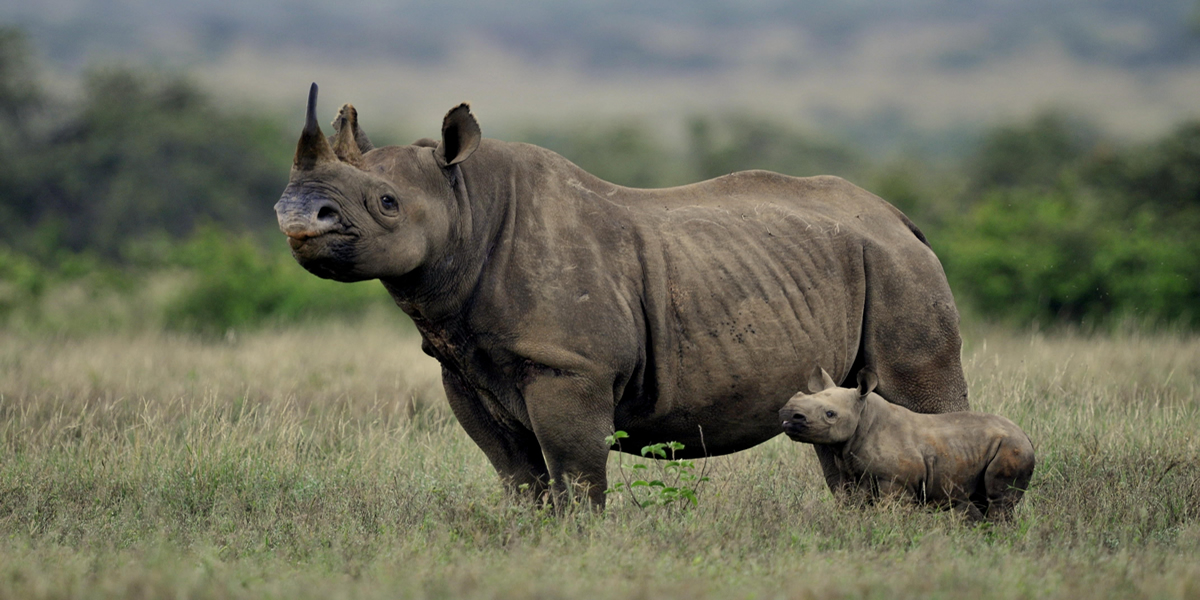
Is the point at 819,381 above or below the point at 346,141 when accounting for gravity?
below

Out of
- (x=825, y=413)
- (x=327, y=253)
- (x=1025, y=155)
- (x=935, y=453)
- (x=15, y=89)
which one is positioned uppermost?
(x=15, y=89)

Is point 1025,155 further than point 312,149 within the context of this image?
Yes

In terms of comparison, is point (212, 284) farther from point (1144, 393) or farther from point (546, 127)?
point (546, 127)

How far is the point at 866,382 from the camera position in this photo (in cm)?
673

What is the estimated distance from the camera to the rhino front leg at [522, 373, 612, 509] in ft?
19.8

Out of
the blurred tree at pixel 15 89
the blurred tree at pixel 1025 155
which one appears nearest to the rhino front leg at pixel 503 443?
the blurred tree at pixel 1025 155

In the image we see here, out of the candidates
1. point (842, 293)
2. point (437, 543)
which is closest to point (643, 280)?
point (842, 293)

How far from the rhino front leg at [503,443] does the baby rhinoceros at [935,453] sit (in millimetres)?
1423

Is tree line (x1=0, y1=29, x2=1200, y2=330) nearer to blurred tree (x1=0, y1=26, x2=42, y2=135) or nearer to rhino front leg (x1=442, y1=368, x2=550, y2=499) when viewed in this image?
blurred tree (x1=0, y1=26, x2=42, y2=135)

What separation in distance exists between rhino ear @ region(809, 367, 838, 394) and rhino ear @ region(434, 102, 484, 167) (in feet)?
6.86

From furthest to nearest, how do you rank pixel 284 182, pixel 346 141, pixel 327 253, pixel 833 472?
pixel 284 182
pixel 833 472
pixel 346 141
pixel 327 253

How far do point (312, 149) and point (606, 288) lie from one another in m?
1.50

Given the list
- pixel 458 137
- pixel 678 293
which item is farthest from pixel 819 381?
pixel 458 137

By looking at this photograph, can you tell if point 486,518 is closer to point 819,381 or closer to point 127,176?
point 819,381
